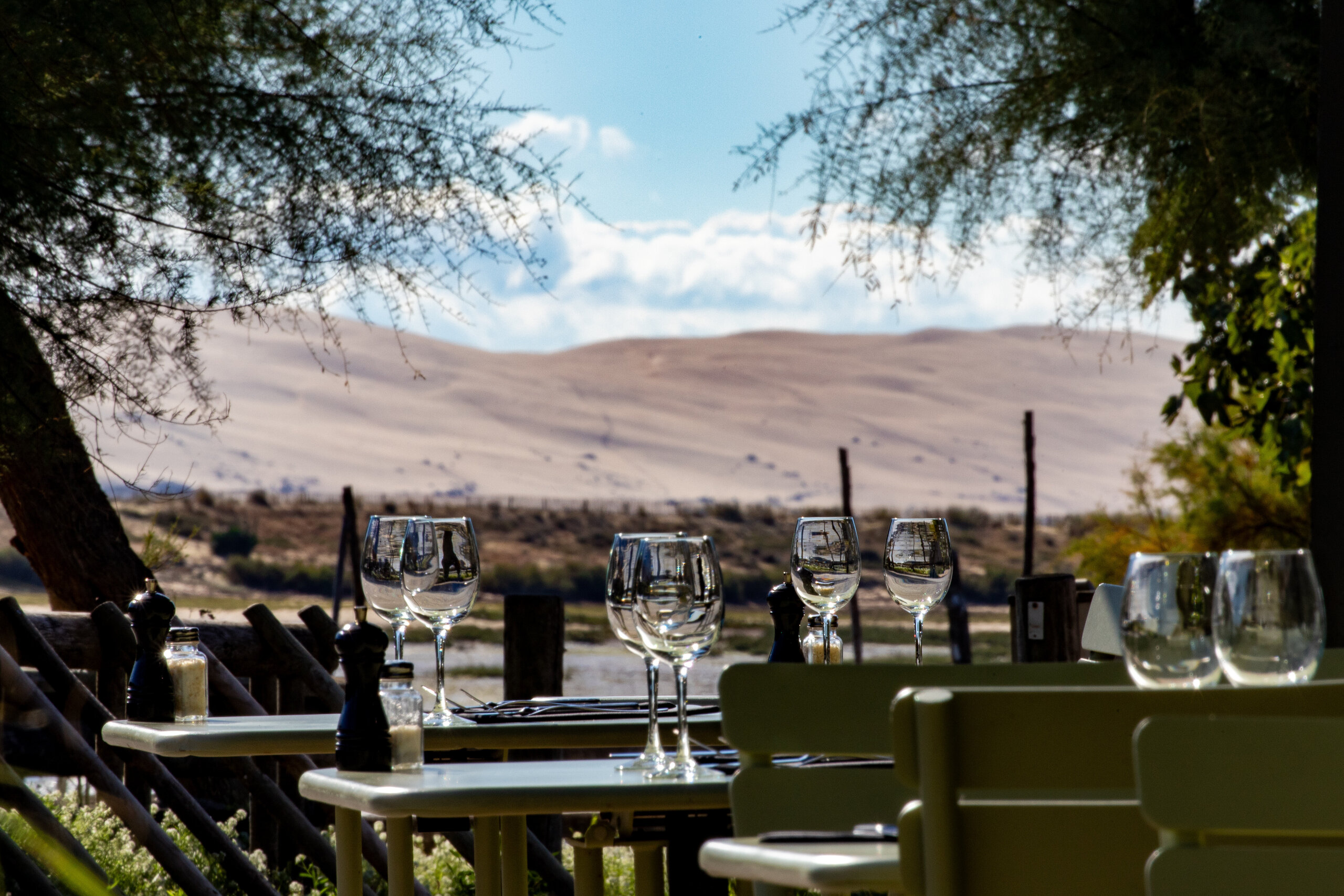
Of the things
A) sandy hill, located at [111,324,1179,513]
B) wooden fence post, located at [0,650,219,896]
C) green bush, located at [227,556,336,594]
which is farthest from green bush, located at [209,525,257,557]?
wooden fence post, located at [0,650,219,896]

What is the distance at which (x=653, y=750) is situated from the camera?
1818 millimetres

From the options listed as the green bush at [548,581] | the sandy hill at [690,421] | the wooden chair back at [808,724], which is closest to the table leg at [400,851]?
the wooden chair back at [808,724]

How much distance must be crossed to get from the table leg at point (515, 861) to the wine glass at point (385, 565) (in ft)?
1.37

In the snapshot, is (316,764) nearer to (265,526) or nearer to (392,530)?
(392,530)

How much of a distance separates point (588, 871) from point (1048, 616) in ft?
8.05

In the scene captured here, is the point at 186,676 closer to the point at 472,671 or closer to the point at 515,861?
the point at 515,861

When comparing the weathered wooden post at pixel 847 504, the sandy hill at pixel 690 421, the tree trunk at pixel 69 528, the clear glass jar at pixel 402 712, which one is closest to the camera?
the clear glass jar at pixel 402 712

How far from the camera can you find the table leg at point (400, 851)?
2119 millimetres

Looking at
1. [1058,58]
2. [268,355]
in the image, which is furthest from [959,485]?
[1058,58]

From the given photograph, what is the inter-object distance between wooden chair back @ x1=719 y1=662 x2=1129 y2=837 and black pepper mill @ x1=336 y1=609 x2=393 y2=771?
46 cm

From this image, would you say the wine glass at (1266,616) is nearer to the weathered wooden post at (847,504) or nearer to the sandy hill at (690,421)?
the weathered wooden post at (847,504)

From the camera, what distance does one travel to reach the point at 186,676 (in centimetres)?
244

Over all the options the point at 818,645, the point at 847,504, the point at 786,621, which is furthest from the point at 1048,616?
the point at 847,504

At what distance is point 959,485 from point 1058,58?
6655 centimetres
